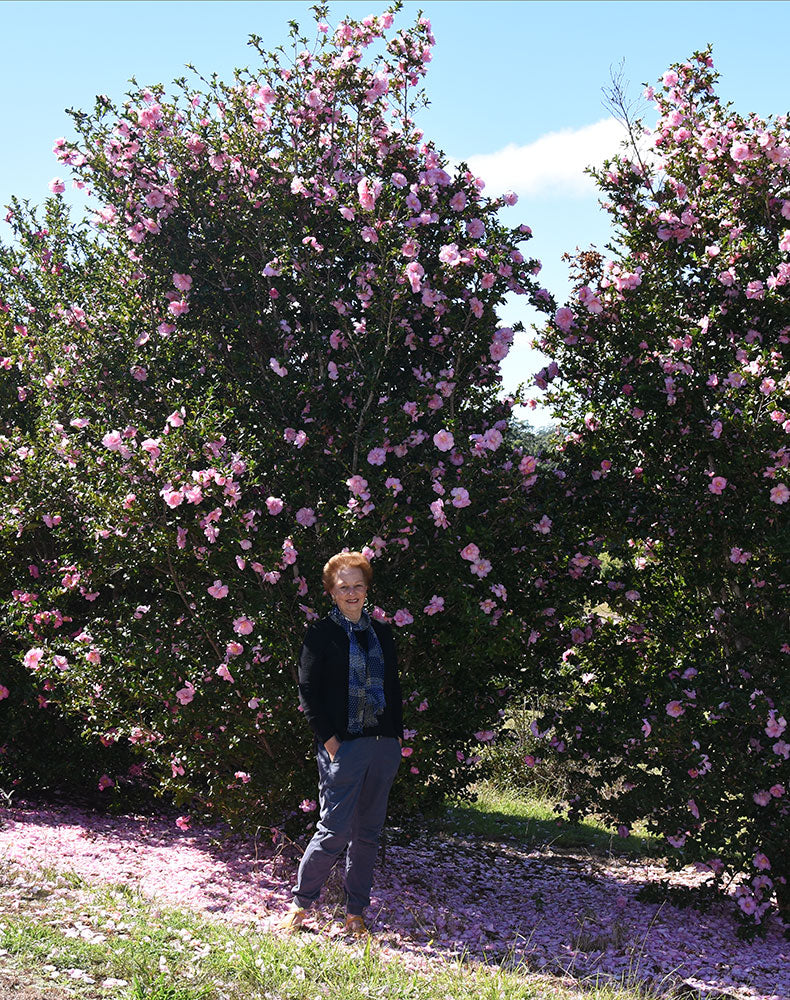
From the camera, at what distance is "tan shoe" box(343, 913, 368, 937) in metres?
5.05

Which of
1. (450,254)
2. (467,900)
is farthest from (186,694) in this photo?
(450,254)

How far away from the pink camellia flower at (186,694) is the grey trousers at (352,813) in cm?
116

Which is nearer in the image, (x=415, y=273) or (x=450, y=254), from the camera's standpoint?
(x=415, y=273)

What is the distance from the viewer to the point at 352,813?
5.00 meters

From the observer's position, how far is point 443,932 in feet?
18.1

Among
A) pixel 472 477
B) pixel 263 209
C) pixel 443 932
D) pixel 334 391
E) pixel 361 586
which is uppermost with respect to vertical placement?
pixel 263 209

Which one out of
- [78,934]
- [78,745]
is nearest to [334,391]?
[78,934]

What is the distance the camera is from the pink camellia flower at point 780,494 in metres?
5.76

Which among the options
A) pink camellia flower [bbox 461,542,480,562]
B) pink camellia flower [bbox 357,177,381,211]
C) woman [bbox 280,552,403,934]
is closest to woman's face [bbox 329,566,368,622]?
woman [bbox 280,552,403,934]

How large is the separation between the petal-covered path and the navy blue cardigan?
1.12 meters

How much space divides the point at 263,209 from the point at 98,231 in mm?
1821

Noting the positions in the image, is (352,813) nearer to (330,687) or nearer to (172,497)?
(330,687)

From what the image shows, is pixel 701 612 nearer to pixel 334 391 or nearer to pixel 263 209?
pixel 334 391

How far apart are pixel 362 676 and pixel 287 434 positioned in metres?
1.74
